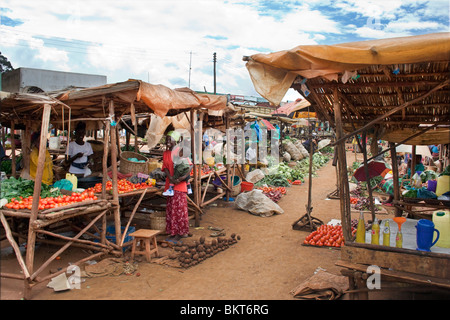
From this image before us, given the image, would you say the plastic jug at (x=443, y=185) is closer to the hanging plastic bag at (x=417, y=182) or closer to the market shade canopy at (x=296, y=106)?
the hanging plastic bag at (x=417, y=182)

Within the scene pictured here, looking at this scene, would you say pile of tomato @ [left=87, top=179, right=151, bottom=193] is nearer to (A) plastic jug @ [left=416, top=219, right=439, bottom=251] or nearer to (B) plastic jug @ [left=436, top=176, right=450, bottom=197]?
(A) plastic jug @ [left=416, top=219, right=439, bottom=251]

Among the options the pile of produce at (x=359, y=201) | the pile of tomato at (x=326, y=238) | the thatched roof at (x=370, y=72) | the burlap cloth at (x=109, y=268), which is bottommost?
the burlap cloth at (x=109, y=268)

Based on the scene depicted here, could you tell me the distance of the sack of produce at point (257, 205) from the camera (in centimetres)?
899

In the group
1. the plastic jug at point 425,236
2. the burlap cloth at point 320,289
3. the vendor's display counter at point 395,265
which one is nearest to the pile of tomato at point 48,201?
the burlap cloth at point 320,289

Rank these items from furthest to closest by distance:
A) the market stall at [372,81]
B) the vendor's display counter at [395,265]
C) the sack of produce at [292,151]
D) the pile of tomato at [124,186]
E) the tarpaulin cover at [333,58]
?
the sack of produce at [292,151] → the pile of tomato at [124,186] → the vendor's display counter at [395,265] → the market stall at [372,81] → the tarpaulin cover at [333,58]

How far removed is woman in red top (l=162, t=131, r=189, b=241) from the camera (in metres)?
6.78

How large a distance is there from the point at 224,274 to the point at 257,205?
415 cm

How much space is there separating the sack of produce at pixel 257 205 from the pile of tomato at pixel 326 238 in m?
2.25

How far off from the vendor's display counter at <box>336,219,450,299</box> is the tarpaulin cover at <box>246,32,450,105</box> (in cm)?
196

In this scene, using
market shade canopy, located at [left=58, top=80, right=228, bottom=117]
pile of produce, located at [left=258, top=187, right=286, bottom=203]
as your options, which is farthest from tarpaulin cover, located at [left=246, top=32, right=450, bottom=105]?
pile of produce, located at [left=258, top=187, right=286, bottom=203]

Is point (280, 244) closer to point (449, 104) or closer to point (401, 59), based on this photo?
point (449, 104)

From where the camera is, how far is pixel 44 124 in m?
4.46

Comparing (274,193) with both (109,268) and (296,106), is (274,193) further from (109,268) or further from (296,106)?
(109,268)

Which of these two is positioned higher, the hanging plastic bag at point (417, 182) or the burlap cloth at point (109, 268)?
the hanging plastic bag at point (417, 182)
